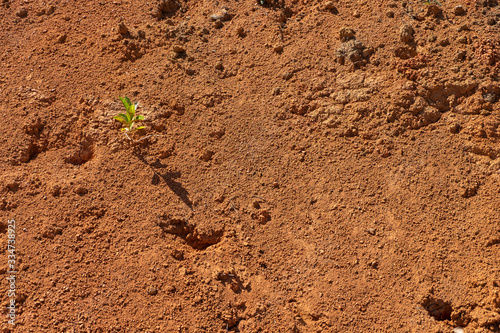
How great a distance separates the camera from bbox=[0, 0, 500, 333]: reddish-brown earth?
2.56 metres

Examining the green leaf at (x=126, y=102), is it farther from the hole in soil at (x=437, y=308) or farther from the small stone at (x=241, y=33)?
the hole in soil at (x=437, y=308)

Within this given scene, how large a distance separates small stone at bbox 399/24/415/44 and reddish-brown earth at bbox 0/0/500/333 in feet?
0.13

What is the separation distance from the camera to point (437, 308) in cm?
253

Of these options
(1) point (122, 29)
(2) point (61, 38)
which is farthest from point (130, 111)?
(2) point (61, 38)

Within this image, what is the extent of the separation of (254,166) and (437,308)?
152cm

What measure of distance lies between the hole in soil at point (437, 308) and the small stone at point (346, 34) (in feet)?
6.90

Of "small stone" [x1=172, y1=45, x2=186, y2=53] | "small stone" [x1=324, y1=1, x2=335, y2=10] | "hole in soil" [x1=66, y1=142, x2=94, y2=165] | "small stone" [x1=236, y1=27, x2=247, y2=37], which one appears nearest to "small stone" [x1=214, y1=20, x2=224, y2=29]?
"small stone" [x1=236, y1=27, x2=247, y2=37]

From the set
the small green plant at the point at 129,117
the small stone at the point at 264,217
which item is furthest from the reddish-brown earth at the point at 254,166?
the small green plant at the point at 129,117

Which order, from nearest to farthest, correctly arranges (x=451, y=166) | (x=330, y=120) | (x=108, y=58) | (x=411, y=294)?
(x=411, y=294), (x=451, y=166), (x=330, y=120), (x=108, y=58)

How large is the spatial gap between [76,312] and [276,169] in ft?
5.35

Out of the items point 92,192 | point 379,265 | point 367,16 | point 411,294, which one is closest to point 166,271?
point 92,192

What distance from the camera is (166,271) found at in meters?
2.64

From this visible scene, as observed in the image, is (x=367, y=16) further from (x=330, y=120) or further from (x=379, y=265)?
(x=379, y=265)

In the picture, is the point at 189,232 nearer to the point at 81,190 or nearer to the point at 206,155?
the point at 206,155
